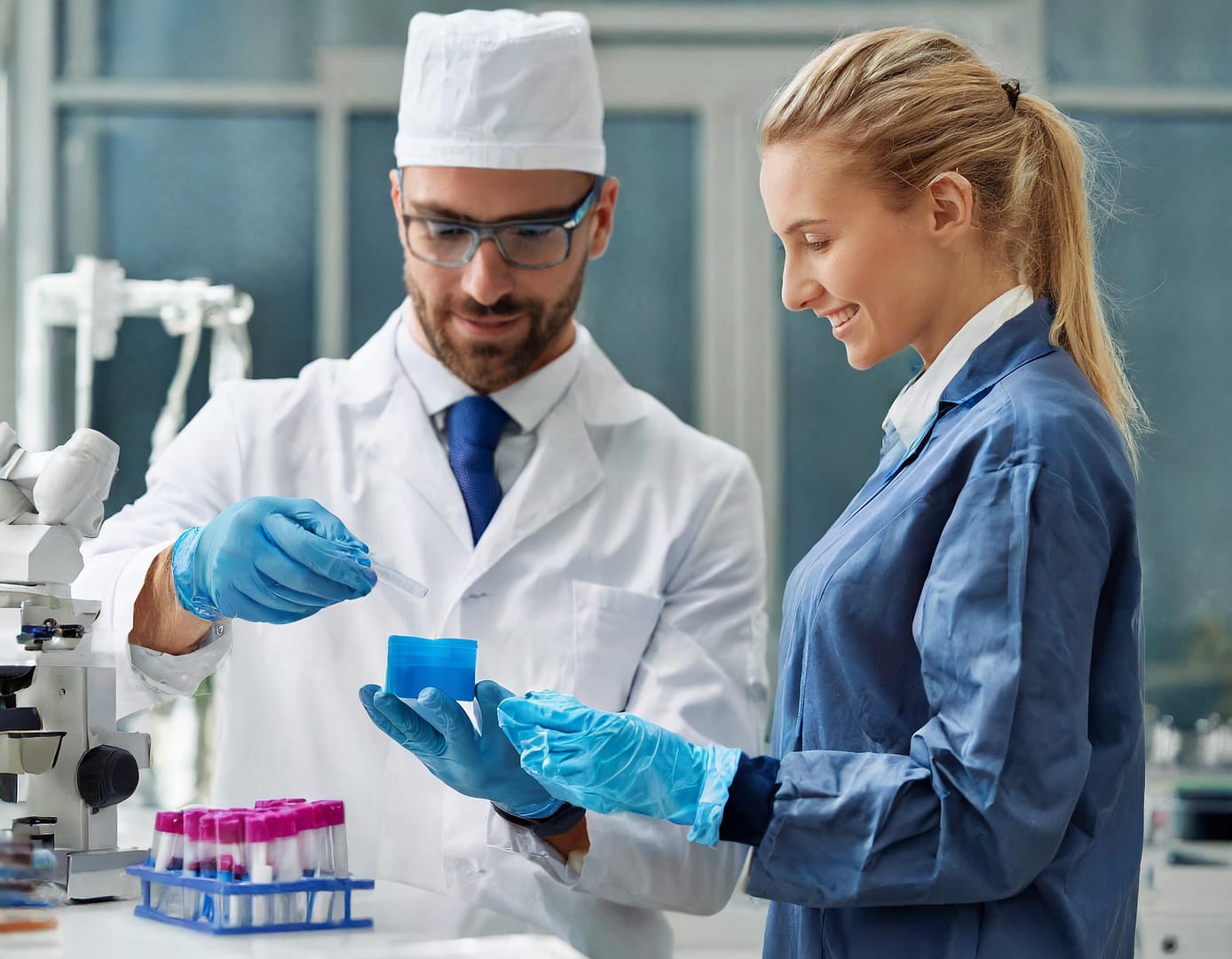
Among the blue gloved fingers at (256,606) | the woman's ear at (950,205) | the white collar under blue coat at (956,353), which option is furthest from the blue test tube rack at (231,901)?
the woman's ear at (950,205)

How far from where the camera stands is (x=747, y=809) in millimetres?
1202

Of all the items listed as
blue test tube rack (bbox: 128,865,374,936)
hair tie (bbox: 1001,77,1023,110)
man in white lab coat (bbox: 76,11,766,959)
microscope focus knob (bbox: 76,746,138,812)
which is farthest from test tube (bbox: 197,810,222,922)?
hair tie (bbox: 1001,77,1023,110)

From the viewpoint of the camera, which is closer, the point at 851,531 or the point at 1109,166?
the point at 851,531

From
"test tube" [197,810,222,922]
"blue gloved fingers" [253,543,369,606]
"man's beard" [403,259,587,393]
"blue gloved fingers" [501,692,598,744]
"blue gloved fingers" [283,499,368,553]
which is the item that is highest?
"man's beard" [403,259,587,393]

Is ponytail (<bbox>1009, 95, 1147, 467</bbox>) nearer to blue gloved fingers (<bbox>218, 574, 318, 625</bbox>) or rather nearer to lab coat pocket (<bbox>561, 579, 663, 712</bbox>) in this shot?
lab coat pocket (<bbox>561, 579, 663, 712</bbox>)

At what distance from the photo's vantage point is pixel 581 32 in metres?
2.06

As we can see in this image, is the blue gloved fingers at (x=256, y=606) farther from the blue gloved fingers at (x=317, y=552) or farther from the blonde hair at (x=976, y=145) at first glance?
the blonde hair at (x=976, y=145)

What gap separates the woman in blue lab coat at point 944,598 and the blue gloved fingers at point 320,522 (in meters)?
0.28

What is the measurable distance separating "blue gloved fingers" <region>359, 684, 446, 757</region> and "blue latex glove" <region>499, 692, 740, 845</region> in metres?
0.15

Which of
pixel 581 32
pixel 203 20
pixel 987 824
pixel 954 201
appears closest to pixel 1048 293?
pixel 954 201

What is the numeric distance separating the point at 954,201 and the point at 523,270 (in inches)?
30.8

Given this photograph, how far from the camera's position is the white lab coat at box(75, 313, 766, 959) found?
5.74 ft

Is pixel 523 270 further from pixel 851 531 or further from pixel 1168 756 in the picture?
pixel 1168 756

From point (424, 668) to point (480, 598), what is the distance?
18.6 inches
